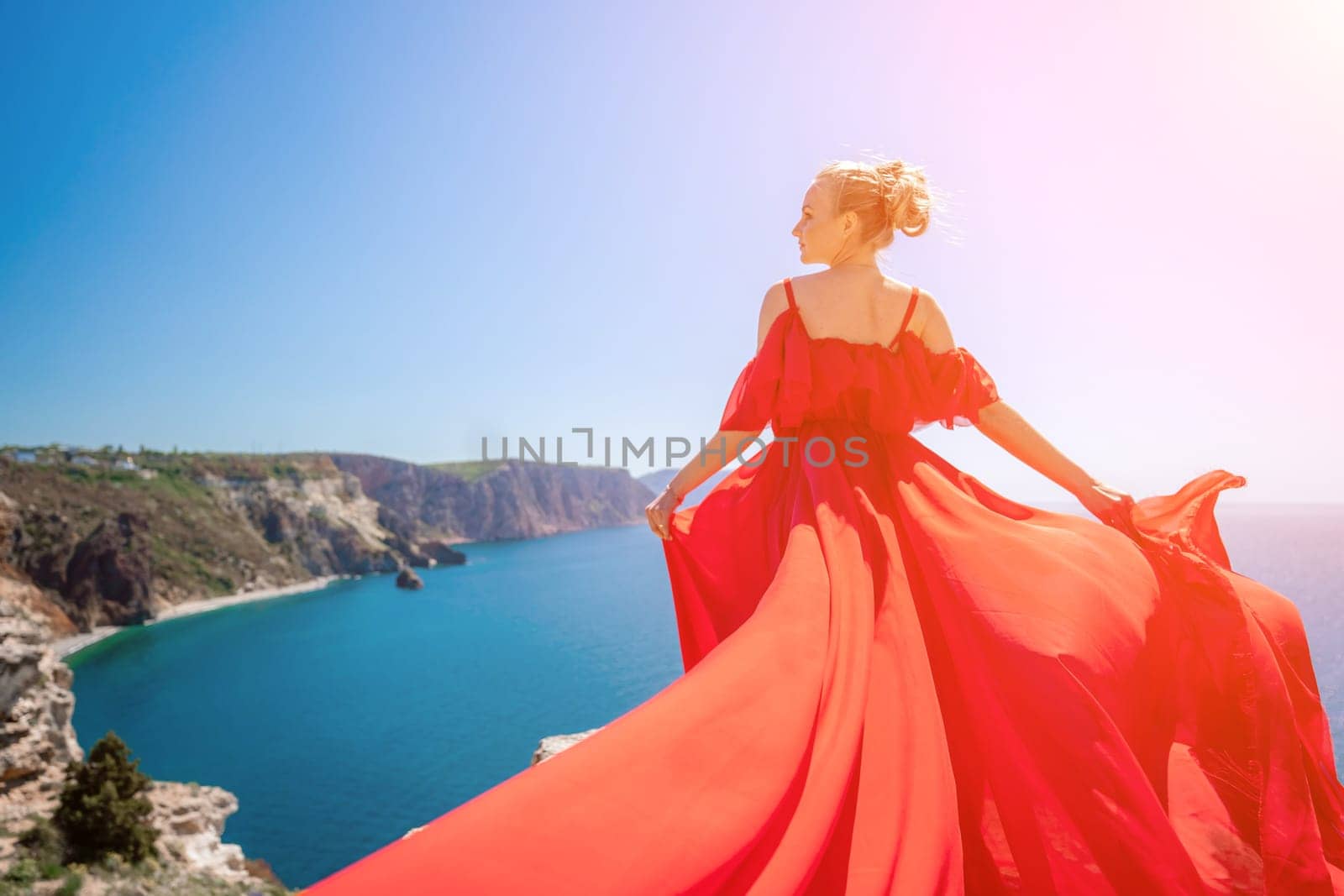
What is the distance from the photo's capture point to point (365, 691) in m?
49.1

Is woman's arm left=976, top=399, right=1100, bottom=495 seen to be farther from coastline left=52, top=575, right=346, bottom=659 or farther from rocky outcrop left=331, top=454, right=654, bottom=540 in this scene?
rocky outcrop left=331, top=454, right=654, bottom=540

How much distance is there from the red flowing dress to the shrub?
22.3 m

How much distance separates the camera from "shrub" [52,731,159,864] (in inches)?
663

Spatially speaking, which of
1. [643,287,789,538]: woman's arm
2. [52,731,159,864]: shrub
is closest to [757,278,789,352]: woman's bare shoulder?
[643,287,789,538]: woman's arm

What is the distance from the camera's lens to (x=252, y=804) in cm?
3288

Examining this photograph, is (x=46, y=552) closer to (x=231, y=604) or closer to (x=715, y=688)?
(x=231, y=604)

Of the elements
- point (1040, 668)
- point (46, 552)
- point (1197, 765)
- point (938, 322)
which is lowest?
point (46, 552)

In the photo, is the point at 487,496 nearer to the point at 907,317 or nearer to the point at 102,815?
the point at 102,815

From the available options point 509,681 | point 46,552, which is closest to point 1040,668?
point 509,681

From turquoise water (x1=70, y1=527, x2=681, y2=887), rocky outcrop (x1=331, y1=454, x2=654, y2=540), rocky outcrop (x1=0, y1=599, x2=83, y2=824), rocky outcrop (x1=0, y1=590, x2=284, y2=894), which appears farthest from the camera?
rocky outcrop (x1=331, y1=454, x2=654, y2=540)

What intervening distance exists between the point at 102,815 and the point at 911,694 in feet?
75.5

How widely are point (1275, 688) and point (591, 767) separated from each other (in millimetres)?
1599

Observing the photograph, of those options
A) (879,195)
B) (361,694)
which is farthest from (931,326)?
(361,694)

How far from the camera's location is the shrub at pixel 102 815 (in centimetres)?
1684
